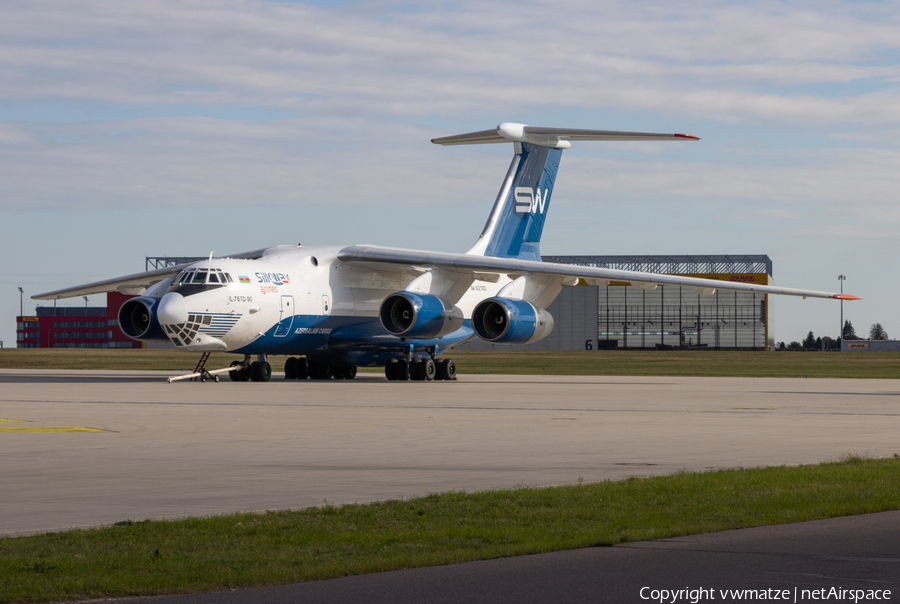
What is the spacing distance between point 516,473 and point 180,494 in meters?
3.55

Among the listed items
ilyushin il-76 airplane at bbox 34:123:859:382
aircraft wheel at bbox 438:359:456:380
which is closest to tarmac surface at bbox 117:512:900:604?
ilyushin il-76 airplane at bbox 34:123:859:382

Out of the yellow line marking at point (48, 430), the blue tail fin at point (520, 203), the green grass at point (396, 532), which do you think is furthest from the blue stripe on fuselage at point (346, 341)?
the green grass at point (396, 532)

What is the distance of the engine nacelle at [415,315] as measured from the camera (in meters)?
34.2

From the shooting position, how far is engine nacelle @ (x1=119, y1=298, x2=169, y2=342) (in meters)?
33.9

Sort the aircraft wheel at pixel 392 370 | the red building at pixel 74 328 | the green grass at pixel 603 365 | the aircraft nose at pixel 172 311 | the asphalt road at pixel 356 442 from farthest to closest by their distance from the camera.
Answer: the red building at pixel 74 328 → the green grass at pixel 603 365 → the aircraft wheel at pixel 392 370 → the aircraft nose at pixel 172 311 → the asphalt road at pixel 356 442

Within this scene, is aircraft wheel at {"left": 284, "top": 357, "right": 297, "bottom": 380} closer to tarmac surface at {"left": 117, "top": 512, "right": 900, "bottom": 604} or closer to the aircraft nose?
the aircraft nose

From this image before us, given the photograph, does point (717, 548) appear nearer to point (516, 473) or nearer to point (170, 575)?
point (170, 575)

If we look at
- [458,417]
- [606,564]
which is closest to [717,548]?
[606,564]

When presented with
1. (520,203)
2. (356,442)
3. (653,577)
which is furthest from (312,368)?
(653,577)

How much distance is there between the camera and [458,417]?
19.9 meters

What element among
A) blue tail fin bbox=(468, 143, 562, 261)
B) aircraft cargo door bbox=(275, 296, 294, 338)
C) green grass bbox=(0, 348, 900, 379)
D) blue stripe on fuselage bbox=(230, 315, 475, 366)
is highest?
blue tail fin bbox=(468, 143, 562, 261)

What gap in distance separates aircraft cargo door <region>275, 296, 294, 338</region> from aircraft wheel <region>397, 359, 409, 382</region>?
452 cm

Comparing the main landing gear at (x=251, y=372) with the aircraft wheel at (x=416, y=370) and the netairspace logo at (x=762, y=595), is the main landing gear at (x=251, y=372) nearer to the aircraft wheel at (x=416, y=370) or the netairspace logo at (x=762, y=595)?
the aircraft wheel at (x=416, y=370)

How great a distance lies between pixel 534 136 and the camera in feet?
134
